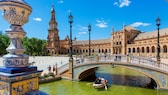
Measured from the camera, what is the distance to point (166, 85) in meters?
14.4

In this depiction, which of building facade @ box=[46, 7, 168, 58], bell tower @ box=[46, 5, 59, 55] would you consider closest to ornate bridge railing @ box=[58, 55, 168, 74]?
building facade @ box=[46, 7, 168, 58]

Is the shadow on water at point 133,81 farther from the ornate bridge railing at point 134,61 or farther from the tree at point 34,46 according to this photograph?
the tree at point 34,46

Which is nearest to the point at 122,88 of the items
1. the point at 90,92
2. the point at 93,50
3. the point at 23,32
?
the point at 90,92

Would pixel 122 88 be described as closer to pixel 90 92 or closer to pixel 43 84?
pixel 90 92

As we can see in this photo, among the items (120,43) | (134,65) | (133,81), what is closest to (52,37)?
(120,43)

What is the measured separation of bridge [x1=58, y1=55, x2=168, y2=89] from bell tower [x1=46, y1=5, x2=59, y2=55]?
63129 millimetres

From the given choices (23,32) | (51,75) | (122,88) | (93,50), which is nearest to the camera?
(23,32)

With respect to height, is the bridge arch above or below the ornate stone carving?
below

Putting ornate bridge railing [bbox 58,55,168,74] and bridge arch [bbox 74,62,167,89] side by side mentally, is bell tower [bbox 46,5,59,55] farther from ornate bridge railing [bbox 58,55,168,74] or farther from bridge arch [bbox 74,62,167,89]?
bridge arch [bbox 74,62,167,89]

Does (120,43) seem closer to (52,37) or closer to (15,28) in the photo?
(52,37)

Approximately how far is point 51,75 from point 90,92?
22.4 feet

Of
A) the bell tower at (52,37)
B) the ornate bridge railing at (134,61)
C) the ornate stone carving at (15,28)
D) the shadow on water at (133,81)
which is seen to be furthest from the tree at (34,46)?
the ornate stone carving at (15,28)

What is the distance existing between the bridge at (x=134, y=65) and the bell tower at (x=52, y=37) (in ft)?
207

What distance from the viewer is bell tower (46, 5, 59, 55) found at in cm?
8294
